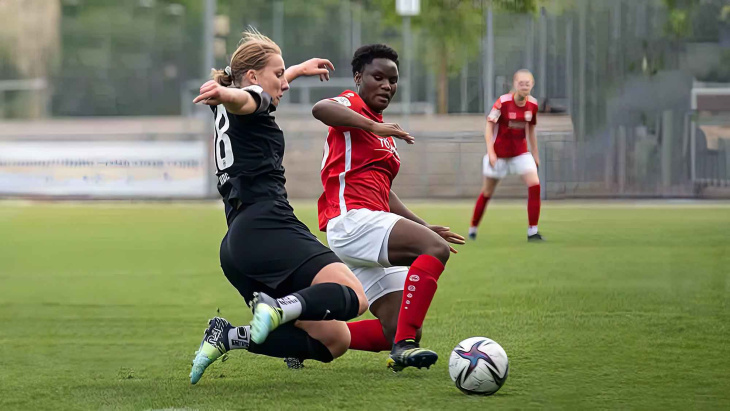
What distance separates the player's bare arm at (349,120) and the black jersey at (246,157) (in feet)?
1.64

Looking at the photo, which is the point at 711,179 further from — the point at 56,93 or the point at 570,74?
the point at 56,93

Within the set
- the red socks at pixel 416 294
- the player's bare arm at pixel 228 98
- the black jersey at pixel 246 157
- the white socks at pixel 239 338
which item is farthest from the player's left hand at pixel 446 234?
the player's bare arm at pixel 228 98

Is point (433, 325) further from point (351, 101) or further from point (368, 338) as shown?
point (351, 101)

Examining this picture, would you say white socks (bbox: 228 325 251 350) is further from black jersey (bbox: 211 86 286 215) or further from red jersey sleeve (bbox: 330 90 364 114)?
red jersey sleeve (bbox: 330 90 364 114)

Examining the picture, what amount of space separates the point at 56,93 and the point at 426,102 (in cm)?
758

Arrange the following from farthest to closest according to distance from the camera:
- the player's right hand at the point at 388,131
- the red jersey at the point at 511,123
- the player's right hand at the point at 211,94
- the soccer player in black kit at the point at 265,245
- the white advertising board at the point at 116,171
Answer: the white advertising board at the point at 116,171 < the red jersey at the point at 511,123 < the player's right hand at the point at 388,131 < the soccer player in black kit at the point at 265,245 < the player's right hand at the point at 211,94

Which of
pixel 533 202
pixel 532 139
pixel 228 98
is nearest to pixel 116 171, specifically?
pixel 532 139

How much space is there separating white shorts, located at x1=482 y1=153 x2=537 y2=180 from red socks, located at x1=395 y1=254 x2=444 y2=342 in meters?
8.29

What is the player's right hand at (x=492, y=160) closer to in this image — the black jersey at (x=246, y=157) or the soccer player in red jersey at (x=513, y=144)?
the soccer player in red jersey at (x=513, y=144)

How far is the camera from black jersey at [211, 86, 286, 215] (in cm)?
509

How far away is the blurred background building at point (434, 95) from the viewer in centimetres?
2164

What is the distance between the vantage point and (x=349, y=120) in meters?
5.57

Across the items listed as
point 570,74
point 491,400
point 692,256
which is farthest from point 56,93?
point 491,400

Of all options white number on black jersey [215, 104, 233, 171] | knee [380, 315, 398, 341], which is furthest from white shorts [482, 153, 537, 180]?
white number on black jersey [215, 104, 233, 171]
